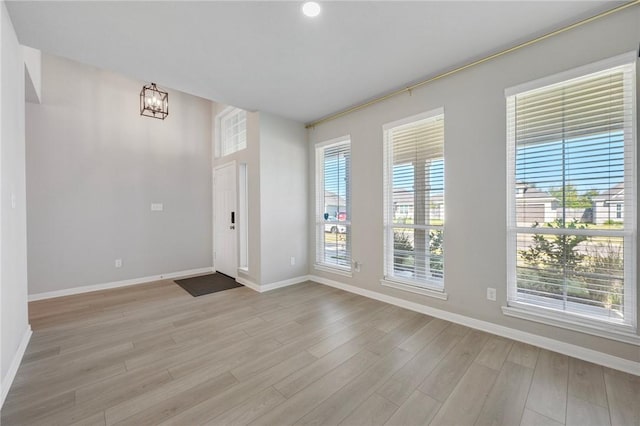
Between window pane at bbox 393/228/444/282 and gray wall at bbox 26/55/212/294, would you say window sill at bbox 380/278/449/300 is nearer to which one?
window pane at bbox 393/228/444/282

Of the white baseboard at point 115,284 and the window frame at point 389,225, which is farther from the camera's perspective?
the white baseboard at point 115,284

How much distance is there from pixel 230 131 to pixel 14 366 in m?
4.24

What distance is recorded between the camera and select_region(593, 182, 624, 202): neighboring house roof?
2.04m

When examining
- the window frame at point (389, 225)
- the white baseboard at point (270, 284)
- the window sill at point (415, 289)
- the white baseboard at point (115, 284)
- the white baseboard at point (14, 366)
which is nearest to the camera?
the white baseboard at point (14, 366)

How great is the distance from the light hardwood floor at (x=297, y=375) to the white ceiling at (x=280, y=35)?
2.78 meters

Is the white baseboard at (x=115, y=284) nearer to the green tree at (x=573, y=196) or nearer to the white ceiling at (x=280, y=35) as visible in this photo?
the white ceiling at (x=280, y=35)

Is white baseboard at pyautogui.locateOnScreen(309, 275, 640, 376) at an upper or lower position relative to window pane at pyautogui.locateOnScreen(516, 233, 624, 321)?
lower

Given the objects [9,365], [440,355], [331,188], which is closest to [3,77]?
[9,365]

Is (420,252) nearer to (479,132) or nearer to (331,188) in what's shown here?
(479,132)

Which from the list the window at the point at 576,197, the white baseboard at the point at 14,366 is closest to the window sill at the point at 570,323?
the window at the point at 576,197

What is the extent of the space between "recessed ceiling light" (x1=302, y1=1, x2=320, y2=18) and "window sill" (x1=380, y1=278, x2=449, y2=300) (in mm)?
3028

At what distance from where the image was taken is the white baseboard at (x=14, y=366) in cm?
175

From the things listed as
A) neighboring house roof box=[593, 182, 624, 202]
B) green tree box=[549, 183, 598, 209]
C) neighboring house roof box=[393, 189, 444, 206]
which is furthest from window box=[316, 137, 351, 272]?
neighboring house roof box=[593, 182, 624, 202]

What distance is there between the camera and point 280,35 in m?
2.25
